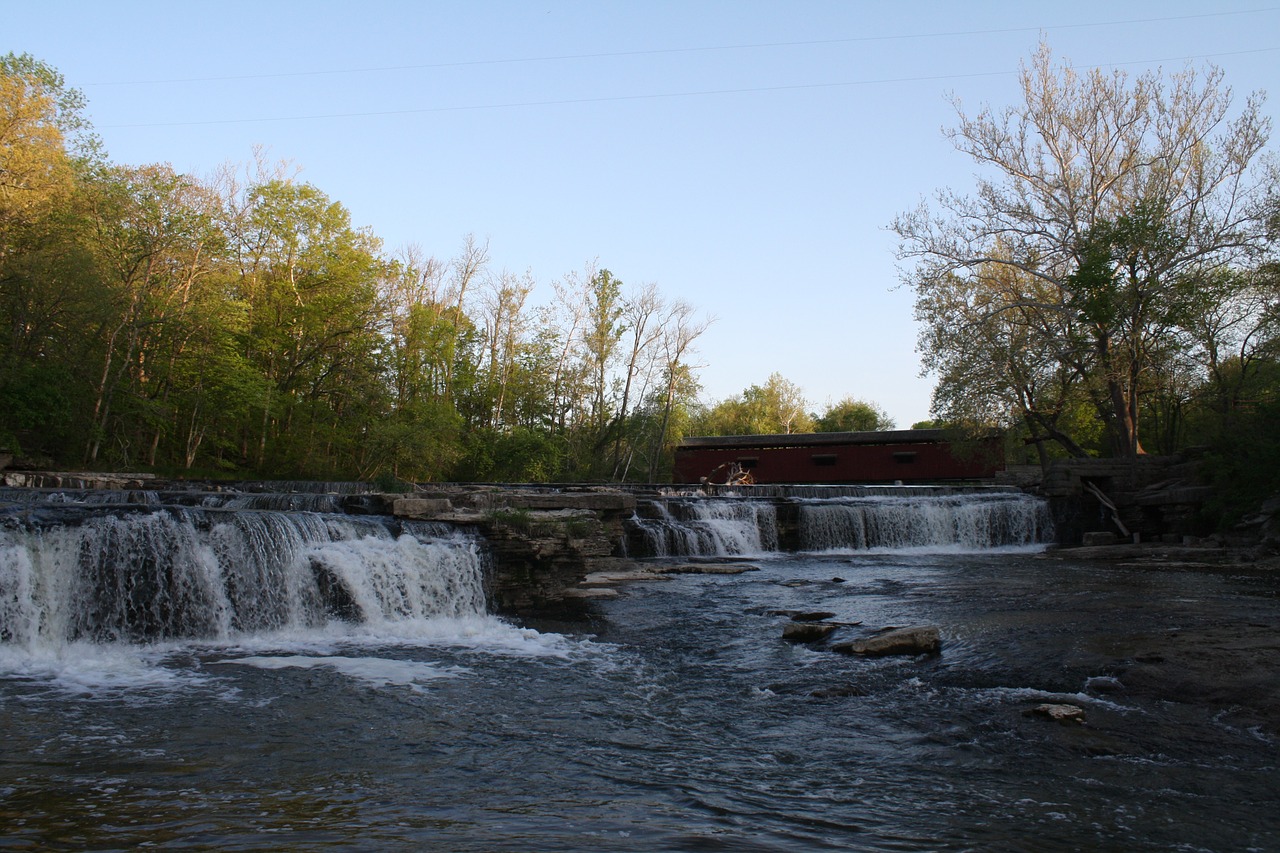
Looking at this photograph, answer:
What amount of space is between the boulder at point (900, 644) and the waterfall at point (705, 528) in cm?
1152


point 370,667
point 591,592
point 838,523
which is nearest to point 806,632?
point 591,592

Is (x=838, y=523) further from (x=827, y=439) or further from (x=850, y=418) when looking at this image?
(x=850, y=418)

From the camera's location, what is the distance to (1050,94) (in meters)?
27.8

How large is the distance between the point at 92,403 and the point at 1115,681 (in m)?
28.1

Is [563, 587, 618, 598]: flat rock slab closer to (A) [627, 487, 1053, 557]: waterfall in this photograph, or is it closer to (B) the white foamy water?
(B) the white foamy water

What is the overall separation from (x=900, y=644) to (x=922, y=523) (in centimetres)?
1549

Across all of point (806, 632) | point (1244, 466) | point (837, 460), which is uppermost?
point (837, 460)

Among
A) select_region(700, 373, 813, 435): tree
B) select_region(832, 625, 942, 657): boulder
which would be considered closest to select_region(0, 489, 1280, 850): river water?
select_region(832, 625, 942, 657): boulder

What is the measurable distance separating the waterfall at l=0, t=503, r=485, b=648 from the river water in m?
0.05

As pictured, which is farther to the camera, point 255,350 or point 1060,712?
point 255,350

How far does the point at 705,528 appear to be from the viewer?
2173cm

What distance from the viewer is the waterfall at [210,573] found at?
9109mm

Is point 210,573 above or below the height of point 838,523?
below

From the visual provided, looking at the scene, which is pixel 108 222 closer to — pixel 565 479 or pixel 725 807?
pixel 565 479
